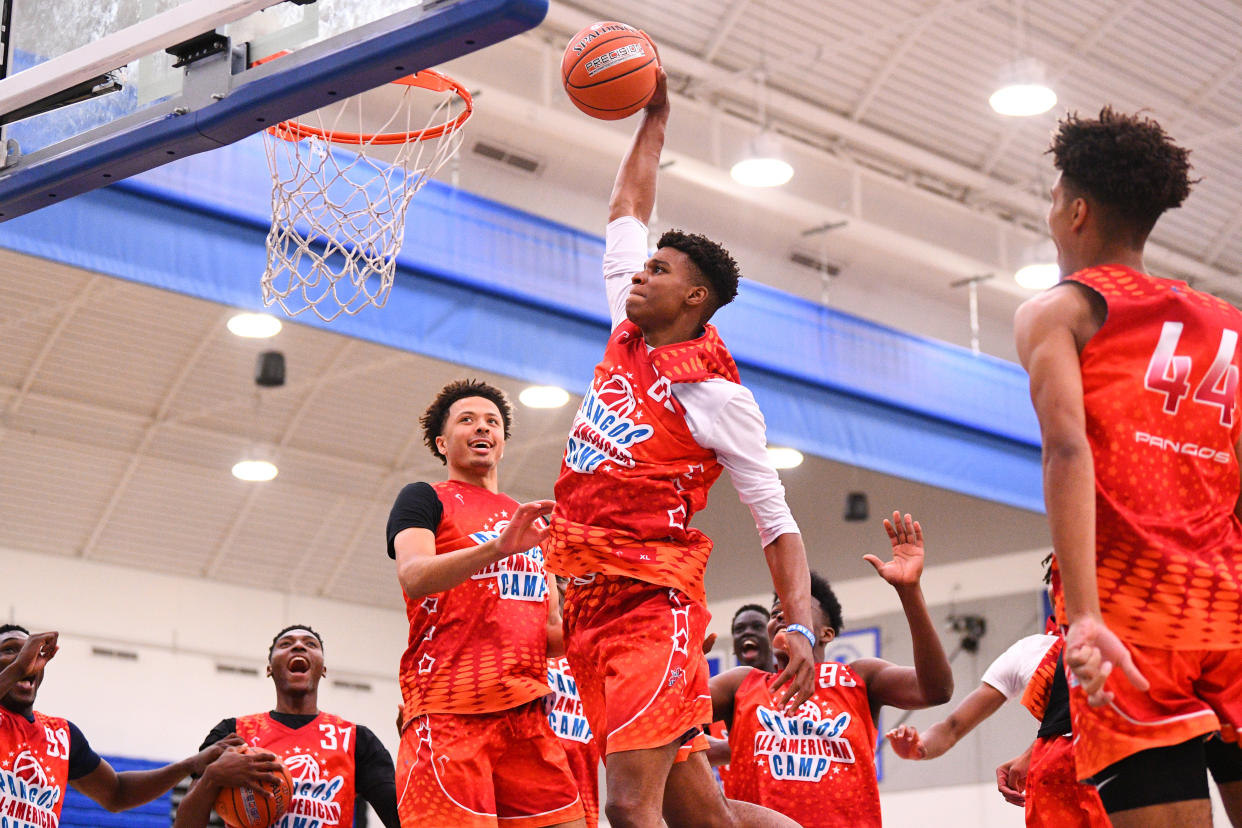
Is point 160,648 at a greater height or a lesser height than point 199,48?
greater

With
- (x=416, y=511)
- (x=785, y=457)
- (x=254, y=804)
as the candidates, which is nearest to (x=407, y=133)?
(x=416, y=511)

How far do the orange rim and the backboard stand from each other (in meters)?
0.80

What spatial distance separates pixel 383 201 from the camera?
770 centimetres

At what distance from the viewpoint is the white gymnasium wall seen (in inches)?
734

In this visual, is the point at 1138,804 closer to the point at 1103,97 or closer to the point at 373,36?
the point at 373,36

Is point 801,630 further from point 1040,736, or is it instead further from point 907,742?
point 907,742

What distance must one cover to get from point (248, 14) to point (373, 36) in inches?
21.0

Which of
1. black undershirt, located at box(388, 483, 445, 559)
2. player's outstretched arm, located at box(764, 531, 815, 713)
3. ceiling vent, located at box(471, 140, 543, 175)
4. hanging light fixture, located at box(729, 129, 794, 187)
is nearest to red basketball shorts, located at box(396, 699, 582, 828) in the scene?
black undershirt, located at box(388, 483, 445, 559)

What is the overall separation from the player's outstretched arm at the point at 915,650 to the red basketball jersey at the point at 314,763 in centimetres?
241

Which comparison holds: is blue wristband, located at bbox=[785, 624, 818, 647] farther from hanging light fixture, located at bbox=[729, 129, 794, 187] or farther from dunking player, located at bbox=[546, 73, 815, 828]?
hanging light fixture, located at bbox=[729, 129, 794, 187]

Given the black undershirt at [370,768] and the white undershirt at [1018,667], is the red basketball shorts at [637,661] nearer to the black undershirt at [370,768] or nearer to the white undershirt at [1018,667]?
the white undershirt at [1018,667]

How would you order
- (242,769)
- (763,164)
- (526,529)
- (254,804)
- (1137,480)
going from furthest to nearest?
(763,164), (254,804), (242,769), (526,529), (1137,480)

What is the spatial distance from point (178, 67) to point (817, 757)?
376cm

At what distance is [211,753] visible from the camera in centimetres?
672
